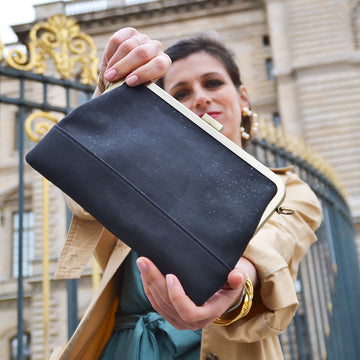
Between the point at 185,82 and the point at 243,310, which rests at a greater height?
the point at 185,82

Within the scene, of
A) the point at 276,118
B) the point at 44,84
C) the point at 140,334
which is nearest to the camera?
the point at 140,334

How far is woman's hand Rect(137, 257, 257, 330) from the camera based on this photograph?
0.79 metres

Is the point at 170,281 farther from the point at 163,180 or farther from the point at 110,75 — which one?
the point at 110,75

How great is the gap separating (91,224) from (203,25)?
56.8ft

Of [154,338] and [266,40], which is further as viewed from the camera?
[266,40]

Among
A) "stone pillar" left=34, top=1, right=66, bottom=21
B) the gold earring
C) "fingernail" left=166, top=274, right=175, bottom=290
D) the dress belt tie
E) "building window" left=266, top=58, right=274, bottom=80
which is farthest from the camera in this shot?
"stone pillar" left=34, top=1, right=66, bottom=21

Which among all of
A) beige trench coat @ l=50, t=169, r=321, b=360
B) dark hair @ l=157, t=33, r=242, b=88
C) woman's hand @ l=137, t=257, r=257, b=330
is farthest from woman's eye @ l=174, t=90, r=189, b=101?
woman's hand @ l=137, t=257, r=257, b=330

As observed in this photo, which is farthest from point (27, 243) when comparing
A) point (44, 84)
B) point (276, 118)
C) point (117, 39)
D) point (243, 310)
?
point (243, 310)

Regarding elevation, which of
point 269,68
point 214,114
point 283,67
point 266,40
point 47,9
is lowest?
point 214,114

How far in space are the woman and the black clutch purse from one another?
0.14 feet

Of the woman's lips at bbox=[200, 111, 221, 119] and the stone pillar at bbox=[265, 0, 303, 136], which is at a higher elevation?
the stone pillar at bbox=[265, 0, 303, 136]

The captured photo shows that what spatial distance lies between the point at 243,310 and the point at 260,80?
16834 millimetres

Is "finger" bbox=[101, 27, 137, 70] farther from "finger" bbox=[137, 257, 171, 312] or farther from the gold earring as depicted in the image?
the gold earring

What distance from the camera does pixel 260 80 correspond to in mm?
17125
